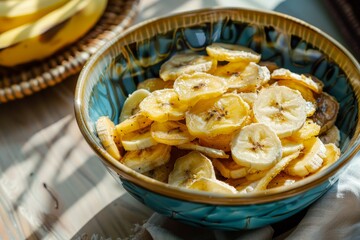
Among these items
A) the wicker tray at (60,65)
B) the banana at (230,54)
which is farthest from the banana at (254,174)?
the wicker tray at (60,65)

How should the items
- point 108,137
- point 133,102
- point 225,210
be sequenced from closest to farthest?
point 225,210
point 108,137
point 133,102

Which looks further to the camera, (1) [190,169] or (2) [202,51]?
(2) [202,51]

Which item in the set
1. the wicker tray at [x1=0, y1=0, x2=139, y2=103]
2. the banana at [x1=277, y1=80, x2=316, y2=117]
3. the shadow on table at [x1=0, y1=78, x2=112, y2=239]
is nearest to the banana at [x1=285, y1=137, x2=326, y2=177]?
the banana at [x1=277, y1=80, x2=316, y2=117]

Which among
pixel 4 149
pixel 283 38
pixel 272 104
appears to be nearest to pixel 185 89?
pixel 272 104

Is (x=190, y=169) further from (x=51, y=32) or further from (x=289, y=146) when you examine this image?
(x=51, y=32)

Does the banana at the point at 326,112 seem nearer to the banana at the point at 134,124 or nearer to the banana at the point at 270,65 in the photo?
the banana at the point at 270,65

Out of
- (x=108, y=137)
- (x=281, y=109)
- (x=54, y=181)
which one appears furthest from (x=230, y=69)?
(x=54, y=181)
